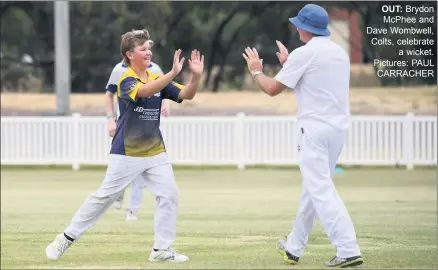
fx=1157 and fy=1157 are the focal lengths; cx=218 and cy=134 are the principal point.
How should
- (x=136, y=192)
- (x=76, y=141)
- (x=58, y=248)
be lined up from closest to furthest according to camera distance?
(x=58, y=248) → (x=136, y=192) → (x=76, y=141)

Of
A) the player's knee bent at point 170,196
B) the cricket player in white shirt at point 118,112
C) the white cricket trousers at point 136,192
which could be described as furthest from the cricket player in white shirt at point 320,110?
the white cricket trousers at point 136,192

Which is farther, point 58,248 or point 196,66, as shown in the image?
point 58,248

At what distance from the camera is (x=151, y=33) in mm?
26391

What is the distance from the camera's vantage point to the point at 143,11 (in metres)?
26.1

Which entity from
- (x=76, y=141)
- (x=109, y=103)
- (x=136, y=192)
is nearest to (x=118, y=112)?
(x=109, y=103)

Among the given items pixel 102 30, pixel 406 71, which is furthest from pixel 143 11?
pixel 406 71

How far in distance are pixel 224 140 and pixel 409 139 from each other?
10.9 ft

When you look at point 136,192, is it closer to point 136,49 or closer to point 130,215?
point 130,215

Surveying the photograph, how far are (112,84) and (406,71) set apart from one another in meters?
7.30

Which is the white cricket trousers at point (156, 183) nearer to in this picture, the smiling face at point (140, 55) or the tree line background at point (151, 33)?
the smiling face at point (140, 55)

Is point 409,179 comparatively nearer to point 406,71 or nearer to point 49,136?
point 406,71

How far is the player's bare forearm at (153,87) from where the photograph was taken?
806 cm

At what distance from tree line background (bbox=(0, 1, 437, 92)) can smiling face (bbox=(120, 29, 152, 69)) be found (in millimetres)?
16772

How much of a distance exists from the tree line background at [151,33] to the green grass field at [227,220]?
20.9 feet
